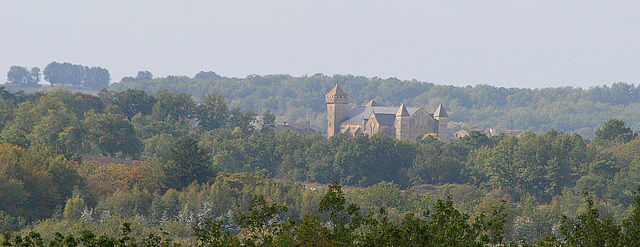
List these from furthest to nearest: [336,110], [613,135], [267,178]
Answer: [336,110] < [613,135] < [267,178]

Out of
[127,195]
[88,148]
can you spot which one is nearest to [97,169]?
[127,195]

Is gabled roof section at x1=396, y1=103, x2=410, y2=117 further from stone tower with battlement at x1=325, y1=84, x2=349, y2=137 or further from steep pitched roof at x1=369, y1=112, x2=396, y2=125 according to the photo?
stone tower with battlement at x1=325, y1=84, x2=349, y2=137

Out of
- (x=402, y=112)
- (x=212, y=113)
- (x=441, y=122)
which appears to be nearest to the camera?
(x=212, y=113)

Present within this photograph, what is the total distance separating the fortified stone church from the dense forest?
19933 millimetres

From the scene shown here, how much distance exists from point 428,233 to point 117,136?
65644 millimetres

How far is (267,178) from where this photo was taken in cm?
6969

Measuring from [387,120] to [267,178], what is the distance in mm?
62805

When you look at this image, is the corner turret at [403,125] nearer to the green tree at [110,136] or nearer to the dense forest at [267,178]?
the dense forest at [267,178]

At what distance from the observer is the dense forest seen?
1219 inches

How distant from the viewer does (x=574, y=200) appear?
74.8 metres

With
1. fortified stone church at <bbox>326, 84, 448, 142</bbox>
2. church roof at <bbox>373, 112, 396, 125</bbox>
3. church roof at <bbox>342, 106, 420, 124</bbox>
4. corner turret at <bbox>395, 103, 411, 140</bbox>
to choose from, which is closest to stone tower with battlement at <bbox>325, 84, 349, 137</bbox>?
fortified stone church at <bbox>326, 84, 448, 142</bbox>

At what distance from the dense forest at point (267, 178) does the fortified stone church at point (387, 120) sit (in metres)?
19.9

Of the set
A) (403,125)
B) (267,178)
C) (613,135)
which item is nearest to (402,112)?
(403,125)

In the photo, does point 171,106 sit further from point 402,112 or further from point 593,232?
point 593,232
